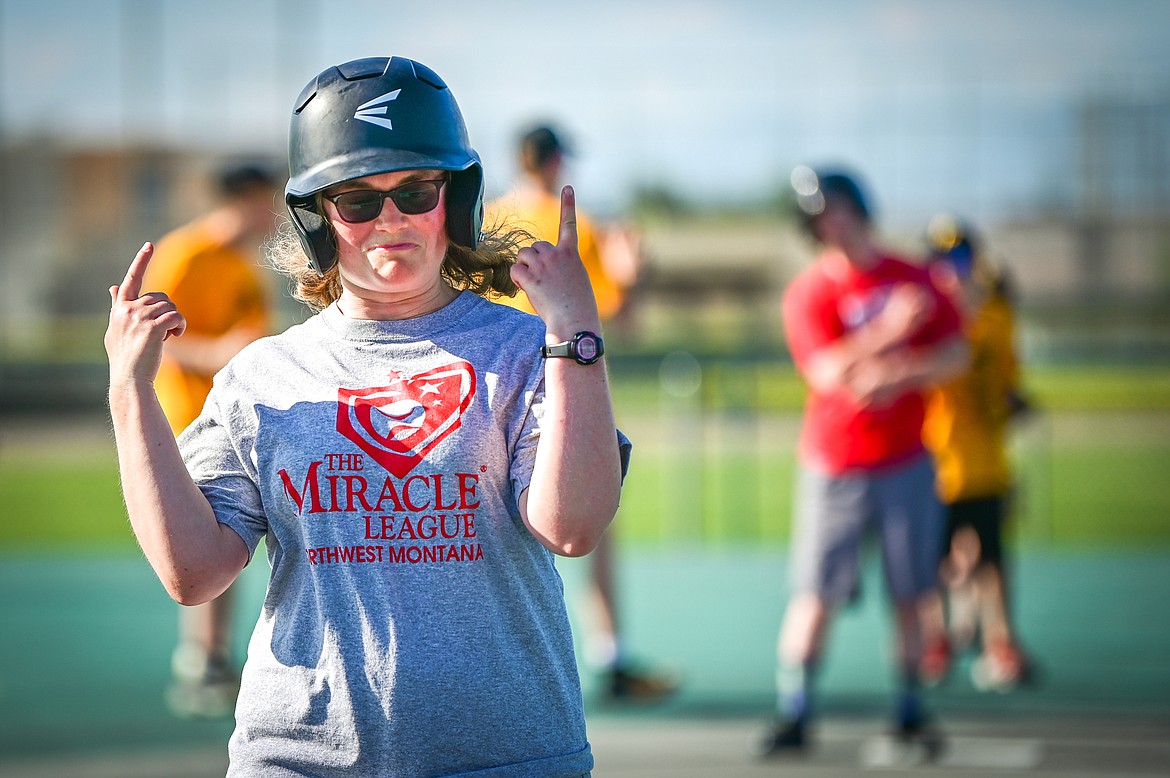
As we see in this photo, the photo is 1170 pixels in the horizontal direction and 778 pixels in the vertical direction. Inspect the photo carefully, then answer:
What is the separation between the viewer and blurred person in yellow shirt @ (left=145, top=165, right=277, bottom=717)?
5.99 meters

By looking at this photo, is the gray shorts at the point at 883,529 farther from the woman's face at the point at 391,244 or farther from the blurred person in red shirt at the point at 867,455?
the woman's face at the point at 391,244

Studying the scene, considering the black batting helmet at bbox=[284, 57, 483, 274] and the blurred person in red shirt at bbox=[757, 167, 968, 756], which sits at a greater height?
the black batting helmet at bbox=[284, 57, 483, 274]

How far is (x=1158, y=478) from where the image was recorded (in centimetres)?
1647

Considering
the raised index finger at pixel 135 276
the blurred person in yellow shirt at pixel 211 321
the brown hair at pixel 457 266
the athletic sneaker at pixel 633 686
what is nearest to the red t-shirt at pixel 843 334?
the athletic sneaker at pixel 633 686

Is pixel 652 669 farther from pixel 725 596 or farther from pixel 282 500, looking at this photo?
pixel 282 500

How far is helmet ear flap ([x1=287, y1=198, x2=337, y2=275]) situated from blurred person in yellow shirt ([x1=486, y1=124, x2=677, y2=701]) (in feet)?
12.0

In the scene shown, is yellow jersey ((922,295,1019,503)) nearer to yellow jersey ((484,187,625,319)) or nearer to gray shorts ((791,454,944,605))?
gray shorts ((791,454,944,605))

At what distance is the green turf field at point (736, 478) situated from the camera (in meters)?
12.4

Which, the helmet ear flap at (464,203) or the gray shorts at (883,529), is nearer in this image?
the helmet ear flap at (464,203)

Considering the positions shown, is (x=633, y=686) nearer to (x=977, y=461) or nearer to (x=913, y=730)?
(x=913, y=730)

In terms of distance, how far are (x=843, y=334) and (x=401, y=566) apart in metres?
3.88

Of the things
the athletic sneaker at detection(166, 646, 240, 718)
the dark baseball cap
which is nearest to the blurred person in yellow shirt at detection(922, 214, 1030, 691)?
the dark baseball cap

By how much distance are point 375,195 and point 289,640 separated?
2.31 feet

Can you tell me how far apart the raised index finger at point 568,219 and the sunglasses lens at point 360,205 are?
0.98ft
